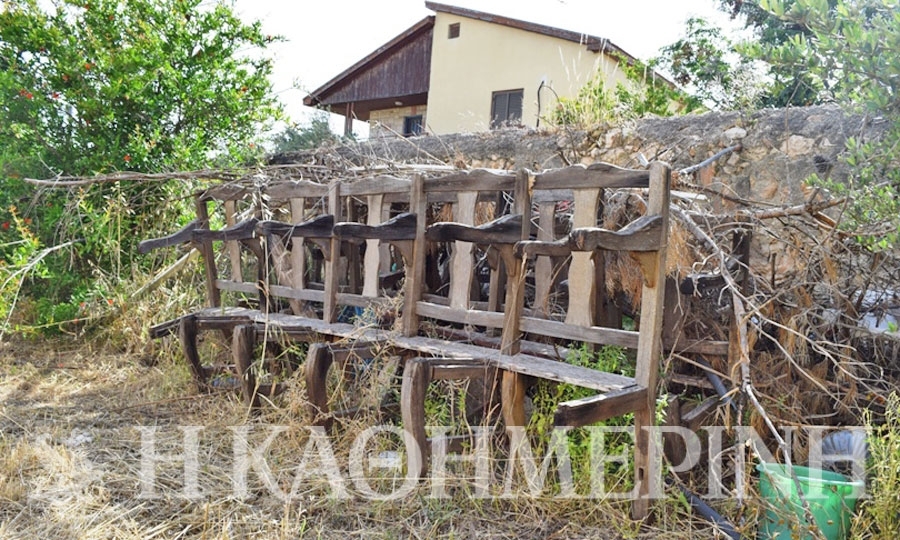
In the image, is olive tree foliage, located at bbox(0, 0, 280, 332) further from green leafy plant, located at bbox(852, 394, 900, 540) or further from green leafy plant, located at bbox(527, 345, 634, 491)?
green leafy plant, located at bbox(852, 394, 900, 540)

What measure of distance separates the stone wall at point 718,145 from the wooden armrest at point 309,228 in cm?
92

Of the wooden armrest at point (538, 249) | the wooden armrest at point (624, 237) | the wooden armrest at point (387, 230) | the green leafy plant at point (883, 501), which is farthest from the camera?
the wooden armrest at point (387, 230)

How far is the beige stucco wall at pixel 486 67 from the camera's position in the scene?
1176 cm

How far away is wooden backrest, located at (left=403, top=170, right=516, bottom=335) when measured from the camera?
3.42 metres

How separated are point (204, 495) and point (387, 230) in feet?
5.16

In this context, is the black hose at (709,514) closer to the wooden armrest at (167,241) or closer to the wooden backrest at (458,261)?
the wooden backrest at (458,261)

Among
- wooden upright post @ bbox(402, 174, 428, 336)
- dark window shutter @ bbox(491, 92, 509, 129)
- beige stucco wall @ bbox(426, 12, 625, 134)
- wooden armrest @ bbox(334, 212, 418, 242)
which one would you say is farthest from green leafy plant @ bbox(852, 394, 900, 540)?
dark window shutter @ bbox(491, 92, 509, 129)

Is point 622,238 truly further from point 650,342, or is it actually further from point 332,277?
point 332,277

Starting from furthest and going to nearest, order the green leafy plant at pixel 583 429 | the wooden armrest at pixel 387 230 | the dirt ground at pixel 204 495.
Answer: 1. the wooden armrest at pixel 387 230
2. the green leafy plant at pixel 583 429
3. the dirt ground at pixel 204 495

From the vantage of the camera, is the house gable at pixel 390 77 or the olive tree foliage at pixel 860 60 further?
the house gable at pixel 390 77

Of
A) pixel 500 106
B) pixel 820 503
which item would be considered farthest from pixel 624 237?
pixel 500 106

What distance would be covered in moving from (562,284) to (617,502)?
140 cm

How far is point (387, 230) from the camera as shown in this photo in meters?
3.52

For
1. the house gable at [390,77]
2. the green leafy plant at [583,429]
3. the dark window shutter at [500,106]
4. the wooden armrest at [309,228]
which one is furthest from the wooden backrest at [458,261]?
the house gable at [390,77]
